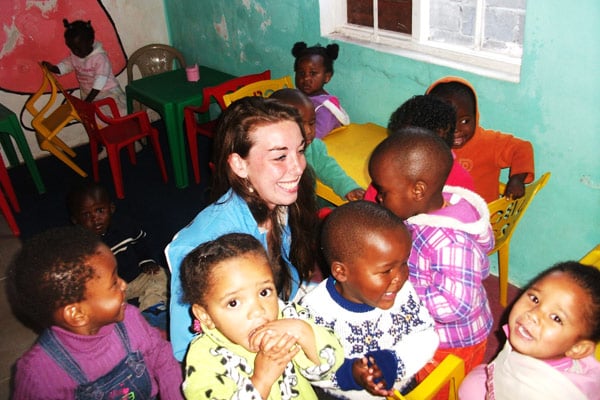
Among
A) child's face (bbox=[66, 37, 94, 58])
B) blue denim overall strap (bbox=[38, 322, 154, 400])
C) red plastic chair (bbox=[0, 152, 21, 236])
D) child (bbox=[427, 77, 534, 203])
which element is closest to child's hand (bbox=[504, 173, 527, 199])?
child (bbox=[427, 77, 534, 203])

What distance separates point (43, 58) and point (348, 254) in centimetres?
516

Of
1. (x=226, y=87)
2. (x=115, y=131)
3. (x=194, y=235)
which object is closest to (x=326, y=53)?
(x=226, y=87)

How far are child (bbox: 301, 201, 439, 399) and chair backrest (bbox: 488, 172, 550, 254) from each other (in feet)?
3.39

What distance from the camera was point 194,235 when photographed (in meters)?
1.75

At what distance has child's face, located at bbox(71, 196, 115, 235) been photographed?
121 inches

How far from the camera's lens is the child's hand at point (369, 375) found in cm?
138

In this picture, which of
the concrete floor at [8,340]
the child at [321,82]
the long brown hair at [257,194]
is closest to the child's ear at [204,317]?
the long brown hair at [257,194]

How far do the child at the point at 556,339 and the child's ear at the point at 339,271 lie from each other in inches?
19.9

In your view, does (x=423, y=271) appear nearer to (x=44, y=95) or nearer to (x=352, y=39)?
(x=352, y=39)

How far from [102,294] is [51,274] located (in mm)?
159

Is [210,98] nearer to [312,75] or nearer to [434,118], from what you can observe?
[312,75]

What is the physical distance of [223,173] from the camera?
76.7 inches

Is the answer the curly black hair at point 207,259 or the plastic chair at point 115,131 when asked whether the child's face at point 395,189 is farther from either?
the plastic chair at point 115,131

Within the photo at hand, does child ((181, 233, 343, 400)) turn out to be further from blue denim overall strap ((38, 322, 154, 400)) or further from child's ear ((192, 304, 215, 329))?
blue denim overall strap ((38, 322, 154, 400))
